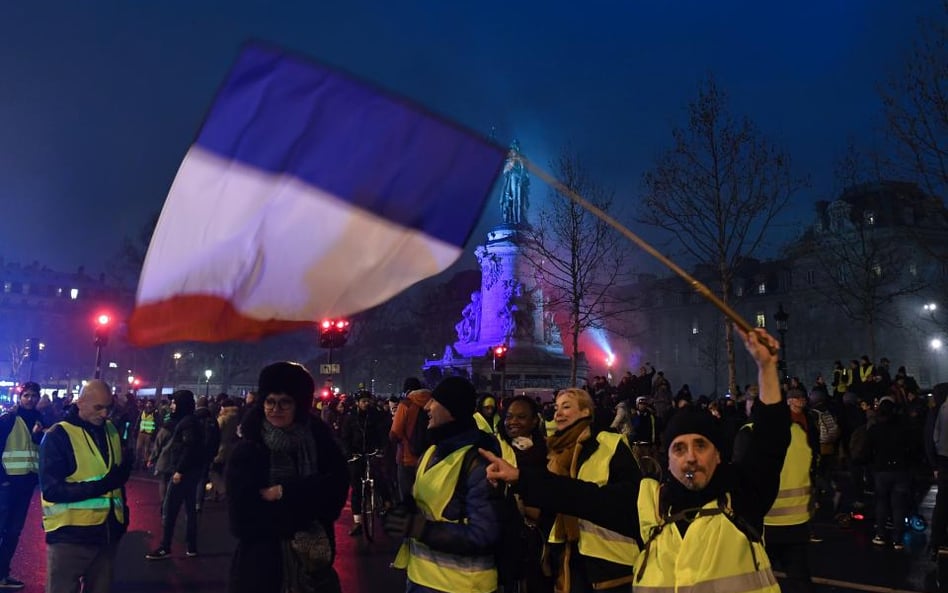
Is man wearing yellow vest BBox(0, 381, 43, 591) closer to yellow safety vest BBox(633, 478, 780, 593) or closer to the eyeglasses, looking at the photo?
the eyeglasses

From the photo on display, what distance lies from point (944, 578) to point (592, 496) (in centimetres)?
719

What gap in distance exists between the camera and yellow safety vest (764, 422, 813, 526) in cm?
606

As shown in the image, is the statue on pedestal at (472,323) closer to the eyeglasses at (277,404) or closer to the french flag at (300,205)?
the french flag at (300,205)

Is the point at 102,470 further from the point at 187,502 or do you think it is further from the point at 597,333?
the point at 597,333

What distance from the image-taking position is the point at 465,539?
12.1 feet

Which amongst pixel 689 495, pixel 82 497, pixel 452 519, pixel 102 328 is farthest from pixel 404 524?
pixel 102 328

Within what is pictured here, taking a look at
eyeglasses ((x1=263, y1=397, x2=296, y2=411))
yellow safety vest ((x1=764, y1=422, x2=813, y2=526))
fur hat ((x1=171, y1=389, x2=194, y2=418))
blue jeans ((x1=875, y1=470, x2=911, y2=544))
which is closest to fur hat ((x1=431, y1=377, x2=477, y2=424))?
eyeglasses ((x1=263, y1=397, x2=296, y2=411))

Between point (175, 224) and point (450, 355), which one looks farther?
point (450, 355)

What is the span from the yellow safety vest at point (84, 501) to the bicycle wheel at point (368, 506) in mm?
5260

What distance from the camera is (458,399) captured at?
13.2ft

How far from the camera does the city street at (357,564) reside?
26.1ft

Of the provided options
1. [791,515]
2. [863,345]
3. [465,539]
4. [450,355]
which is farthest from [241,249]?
[863,345]

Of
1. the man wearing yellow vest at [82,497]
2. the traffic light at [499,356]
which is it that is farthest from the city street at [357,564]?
the traffic light at [499,356]

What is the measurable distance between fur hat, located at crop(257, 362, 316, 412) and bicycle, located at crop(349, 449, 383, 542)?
6696 millimetres
